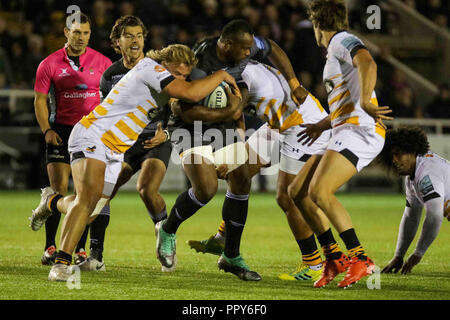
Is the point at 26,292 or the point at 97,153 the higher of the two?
the point at 97,153

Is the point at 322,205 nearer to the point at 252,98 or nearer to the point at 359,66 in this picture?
the point at 359,66

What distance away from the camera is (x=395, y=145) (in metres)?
7.49

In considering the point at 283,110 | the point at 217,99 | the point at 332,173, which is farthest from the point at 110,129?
the point at 332,173

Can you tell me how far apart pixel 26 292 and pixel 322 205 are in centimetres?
219

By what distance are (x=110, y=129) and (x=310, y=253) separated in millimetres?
1993

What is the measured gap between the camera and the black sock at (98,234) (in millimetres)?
7680

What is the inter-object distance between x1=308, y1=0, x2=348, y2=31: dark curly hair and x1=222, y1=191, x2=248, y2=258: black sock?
1.70 m

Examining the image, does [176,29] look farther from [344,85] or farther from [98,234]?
[344,85]

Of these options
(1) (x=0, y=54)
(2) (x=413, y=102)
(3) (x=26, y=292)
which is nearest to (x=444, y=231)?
(3) (x=26, y=292)

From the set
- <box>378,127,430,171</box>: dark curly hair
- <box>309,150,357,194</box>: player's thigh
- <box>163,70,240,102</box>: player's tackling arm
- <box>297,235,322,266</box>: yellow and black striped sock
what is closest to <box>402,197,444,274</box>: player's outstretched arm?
<box>378,127,430,171</box>: dark curly hair

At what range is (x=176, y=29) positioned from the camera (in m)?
20.0

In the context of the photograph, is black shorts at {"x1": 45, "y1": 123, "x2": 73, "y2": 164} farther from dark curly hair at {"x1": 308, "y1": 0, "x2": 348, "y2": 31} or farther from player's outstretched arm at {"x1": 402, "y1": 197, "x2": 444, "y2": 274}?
player's outstretched arm at {"x1": 402, "y1": 197, "x2": 444, "y2": 274}

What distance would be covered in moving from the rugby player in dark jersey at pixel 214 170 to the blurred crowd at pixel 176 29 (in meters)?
10.1

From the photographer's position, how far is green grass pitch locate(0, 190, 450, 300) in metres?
6.05
